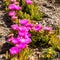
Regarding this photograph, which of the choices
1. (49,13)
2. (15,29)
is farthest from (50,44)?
(49,13)

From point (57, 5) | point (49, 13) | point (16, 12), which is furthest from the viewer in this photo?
point (57, 5)

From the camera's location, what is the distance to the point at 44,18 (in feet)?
20.3

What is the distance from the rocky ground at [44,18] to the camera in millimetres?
4950

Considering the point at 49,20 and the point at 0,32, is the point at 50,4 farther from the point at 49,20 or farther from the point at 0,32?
the point at 0,32

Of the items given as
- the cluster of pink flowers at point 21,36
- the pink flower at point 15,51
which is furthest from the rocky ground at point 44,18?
the pink flower at point 15,51

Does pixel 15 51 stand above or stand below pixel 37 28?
below

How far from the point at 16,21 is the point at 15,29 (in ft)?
2.22

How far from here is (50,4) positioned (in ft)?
23.1

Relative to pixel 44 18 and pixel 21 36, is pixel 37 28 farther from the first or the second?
pixel 44 18

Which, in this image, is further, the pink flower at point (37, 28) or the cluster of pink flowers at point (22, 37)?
the pink flower at point (37, 28)

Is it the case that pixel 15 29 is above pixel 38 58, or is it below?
above

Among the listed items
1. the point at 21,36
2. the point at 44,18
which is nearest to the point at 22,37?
the point at 21,36

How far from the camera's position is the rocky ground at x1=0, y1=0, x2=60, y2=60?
495cm

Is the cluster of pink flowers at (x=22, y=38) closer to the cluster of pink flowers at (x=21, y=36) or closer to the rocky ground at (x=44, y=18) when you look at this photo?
the cluster of pink flowers at (x=21, y=36)
